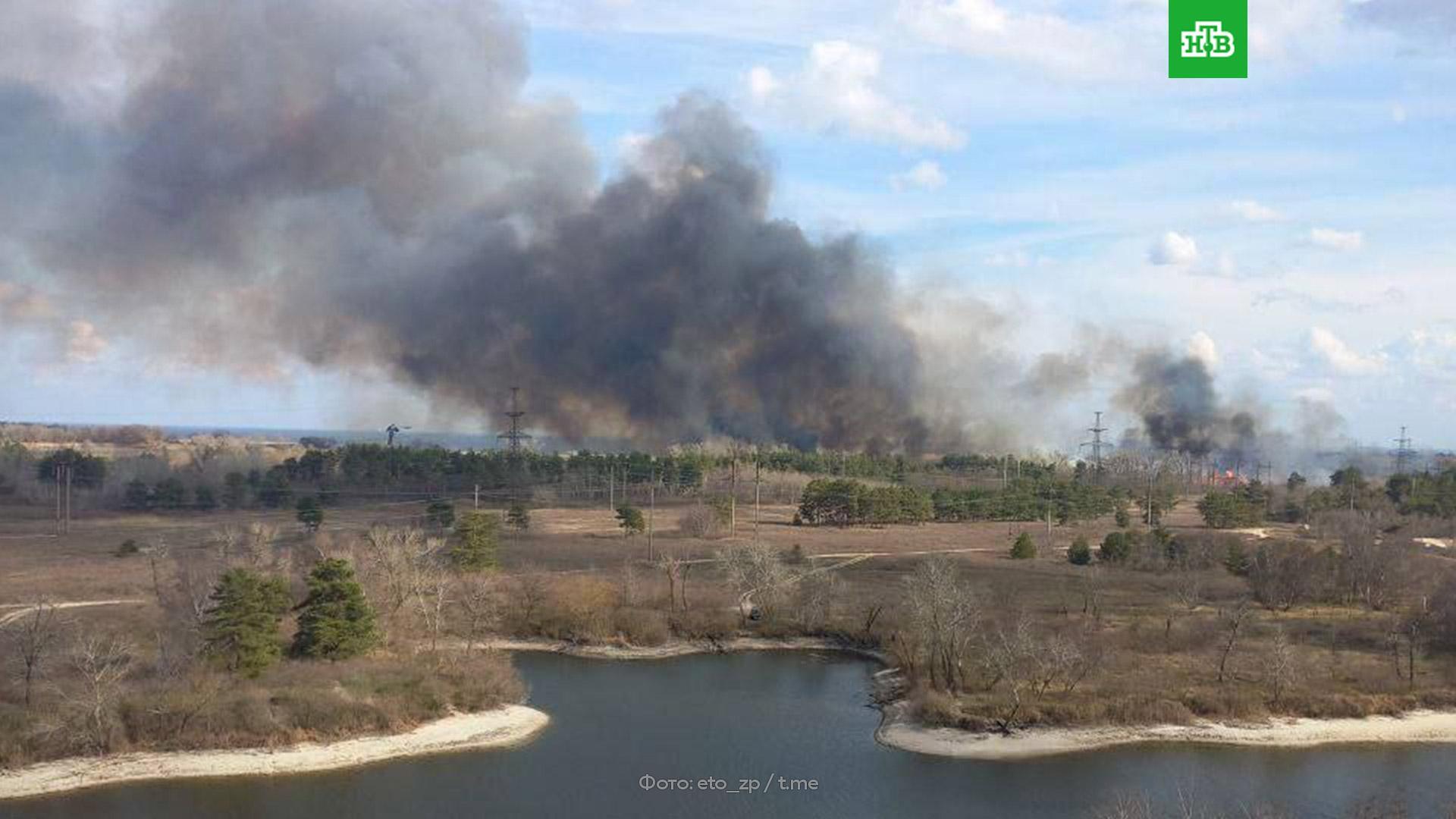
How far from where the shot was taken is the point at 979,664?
2989cm

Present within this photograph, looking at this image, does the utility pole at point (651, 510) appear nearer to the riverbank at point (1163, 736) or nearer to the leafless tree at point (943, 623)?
the leafless tree at point (943, 623)

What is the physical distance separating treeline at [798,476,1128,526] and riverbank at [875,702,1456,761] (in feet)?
99.1

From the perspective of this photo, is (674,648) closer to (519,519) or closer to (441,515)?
(519,519)

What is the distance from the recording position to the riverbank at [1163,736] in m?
25.5

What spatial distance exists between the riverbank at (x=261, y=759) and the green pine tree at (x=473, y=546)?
43.6 ft

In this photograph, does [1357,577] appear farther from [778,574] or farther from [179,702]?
[179,702]

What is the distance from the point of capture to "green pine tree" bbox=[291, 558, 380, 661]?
90.6 feet

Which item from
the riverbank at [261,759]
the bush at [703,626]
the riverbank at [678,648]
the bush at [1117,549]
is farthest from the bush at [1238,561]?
the riverbank at [261,759]

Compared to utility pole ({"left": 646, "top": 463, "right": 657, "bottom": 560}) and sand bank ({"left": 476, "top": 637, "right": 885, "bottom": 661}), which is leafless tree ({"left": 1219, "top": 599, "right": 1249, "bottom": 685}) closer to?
sand bank ({"left": 476, "top": 637, "right": 885, "bottom": 661})

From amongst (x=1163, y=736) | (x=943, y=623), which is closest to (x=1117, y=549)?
(x=943, y=623)

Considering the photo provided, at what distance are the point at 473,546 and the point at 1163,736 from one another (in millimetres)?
22162

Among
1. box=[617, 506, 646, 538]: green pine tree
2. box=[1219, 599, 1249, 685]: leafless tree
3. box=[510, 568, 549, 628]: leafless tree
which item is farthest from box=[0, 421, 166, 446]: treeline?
box=[1219, 599, 1249, 685]: leafless tree

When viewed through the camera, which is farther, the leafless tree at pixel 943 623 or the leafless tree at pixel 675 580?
the leafless tree at pixel 675 580

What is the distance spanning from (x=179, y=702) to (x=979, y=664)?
17651 millimetres
